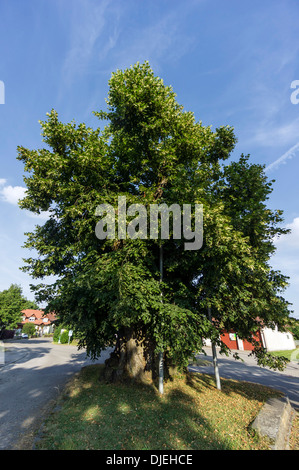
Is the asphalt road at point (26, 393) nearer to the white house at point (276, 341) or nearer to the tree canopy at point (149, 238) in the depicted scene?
the tree canopy at point (149, 238)

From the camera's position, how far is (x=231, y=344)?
1292 inches

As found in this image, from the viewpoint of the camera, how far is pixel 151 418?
665 centimetres

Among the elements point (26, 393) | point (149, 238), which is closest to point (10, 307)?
point (26, 393)

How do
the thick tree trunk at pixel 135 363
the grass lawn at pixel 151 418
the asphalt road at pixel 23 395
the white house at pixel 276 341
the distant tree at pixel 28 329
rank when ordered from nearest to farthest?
the grass lawn at pixel 151 418 → the asphalt road at pixel 23 395 → the thick tree trunk at pixel 135 363 → the white house at pixel 276 341 → the distant tree at pixel 28 329

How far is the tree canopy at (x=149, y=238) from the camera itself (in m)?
7.86

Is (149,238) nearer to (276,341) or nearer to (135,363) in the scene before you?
(135,363)

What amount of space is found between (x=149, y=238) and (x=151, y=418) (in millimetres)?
6138

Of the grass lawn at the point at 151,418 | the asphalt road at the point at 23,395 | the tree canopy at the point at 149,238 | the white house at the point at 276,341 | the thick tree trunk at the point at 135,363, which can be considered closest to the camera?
the grass lawn at the point at 151,418

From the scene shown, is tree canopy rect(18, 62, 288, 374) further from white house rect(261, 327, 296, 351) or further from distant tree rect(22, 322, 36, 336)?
distant tree rect(22, 322, 36, 336)

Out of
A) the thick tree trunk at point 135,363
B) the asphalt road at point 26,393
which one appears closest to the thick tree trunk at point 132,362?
the thick tree trunk at point 135,363

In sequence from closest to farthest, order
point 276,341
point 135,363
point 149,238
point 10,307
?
point 149,238, point 135,363, point 276,341, point 10,307

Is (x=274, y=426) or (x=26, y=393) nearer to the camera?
(x=274, y=426)

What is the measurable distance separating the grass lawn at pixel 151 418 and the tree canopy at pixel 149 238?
5.47 ft

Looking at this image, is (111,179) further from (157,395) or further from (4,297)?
(4,297)
